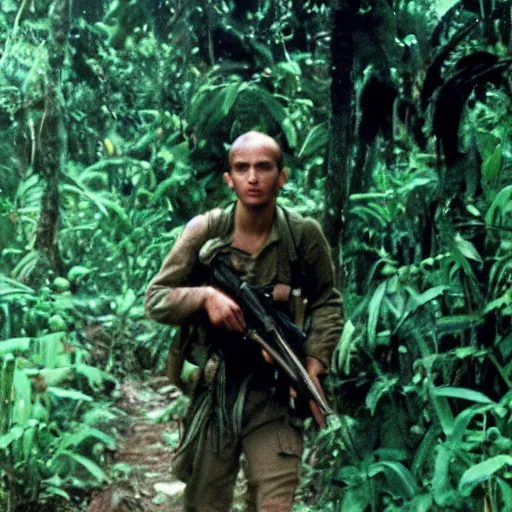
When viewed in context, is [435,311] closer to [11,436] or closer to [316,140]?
[316,140]

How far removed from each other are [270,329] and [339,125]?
136 cm

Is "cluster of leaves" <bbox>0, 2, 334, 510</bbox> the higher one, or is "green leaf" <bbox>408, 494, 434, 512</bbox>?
"cluster of leaves" <bbox>0, 2, 334, 510</bbox>

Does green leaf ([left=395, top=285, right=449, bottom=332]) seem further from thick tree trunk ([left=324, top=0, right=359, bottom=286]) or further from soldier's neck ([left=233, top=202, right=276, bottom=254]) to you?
soldier's neck ([left=233, top=202, right=276, bottom=254])

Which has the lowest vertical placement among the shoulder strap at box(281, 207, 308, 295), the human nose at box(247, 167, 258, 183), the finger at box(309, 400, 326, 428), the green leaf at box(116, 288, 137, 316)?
the finger at box(309, 400, 326, 428)

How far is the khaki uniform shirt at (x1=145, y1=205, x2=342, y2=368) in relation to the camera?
2244 millimetres

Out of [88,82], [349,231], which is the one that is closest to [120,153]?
[88,82]

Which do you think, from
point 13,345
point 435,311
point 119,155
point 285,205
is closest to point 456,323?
point 435,311

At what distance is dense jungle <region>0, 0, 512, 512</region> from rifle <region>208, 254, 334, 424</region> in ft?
1.50

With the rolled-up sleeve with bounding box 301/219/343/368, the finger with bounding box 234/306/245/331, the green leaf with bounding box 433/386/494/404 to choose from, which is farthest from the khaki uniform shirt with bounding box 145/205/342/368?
the green leaf with bounding box 433/386/494/404

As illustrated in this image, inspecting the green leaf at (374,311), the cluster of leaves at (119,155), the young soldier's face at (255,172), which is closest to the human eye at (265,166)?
the young soldier's face at (255,172)

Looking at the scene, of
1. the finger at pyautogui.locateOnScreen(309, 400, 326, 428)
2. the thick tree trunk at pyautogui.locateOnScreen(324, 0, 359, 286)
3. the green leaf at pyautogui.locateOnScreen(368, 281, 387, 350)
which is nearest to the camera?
the finger at pyautogui.locateOnScreen(309, 400, 326, 428)

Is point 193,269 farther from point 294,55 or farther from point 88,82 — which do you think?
point 88,82

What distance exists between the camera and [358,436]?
2781mm

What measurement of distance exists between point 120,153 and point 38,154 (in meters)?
0.38
